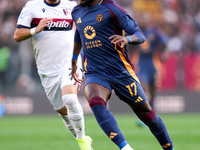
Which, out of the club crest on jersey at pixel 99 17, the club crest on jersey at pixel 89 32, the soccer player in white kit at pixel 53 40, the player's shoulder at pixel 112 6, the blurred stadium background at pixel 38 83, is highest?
the player's shoulder at pixel 112 6

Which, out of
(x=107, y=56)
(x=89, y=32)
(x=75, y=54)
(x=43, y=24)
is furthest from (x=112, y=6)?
(x=43, y=24)

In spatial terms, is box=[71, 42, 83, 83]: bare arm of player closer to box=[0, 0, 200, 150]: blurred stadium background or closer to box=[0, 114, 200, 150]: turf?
box=[0, 114, 200, 150]: turf

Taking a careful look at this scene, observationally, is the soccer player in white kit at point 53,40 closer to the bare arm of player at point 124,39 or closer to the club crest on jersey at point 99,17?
the club crest on jersey at point 99,17

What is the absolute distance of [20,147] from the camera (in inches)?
360

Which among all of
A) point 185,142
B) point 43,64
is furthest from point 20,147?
point 185,142

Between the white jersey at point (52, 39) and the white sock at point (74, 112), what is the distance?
0.69 meters

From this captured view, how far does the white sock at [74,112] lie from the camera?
7.33m

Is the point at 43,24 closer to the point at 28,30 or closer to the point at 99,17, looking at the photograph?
the point at 28,30

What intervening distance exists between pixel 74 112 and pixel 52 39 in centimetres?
122

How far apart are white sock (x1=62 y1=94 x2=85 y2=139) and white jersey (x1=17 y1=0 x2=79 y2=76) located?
69 cm

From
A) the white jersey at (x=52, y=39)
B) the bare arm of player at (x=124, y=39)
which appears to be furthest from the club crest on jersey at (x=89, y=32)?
the white jersey at (x=52, y=39)

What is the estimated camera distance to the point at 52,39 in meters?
7.84

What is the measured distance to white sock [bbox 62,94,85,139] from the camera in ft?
24.1

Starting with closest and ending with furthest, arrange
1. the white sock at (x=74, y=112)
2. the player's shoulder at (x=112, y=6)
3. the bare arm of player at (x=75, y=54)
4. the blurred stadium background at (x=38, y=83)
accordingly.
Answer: the player's shoulder at (x=112, y=6) → the bare arm of player at (x=75, y=54) → the white sock at (x=74, y=112) → the blurred stadium background at (x=38, y=83)
